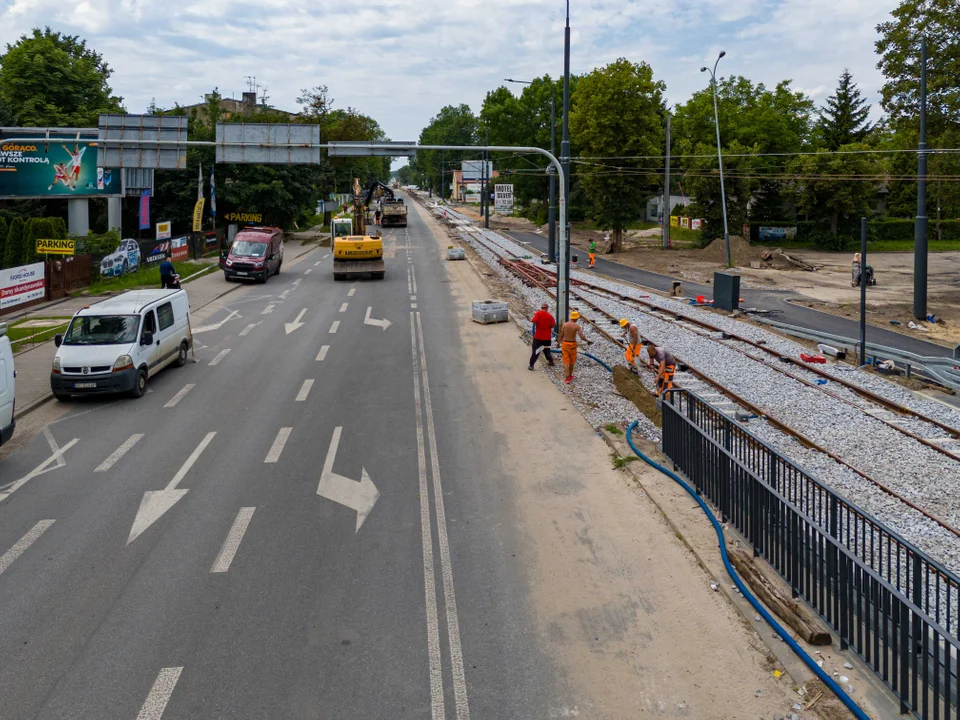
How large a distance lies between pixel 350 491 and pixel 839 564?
21.6 ft

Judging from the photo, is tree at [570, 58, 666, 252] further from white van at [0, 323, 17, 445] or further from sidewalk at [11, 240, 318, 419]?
white van at [0, 323, 17, 445]

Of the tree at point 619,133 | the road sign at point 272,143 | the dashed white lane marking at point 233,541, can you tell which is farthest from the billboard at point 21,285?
the tree at point 619,133

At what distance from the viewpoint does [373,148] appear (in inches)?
826

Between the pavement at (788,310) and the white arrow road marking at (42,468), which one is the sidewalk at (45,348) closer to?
the white arrow road marking at (42,468)

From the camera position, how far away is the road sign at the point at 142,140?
2238 centimetres

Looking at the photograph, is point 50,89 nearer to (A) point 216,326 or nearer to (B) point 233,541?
(A) point 216,326

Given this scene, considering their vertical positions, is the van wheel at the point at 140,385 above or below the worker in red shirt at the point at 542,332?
below

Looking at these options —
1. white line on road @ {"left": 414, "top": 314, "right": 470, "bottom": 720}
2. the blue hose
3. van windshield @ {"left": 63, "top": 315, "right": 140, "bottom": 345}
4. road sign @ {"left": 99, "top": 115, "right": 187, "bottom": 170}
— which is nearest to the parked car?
road sign @ {"left": 99, "top": 115, "right": 187, "bottom": 170}

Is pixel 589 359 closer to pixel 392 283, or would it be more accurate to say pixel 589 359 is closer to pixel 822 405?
pixel 822 405

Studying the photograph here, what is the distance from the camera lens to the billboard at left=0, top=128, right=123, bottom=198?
40.3 metres

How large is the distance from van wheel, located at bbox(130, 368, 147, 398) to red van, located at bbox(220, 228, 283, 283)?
1972 cm

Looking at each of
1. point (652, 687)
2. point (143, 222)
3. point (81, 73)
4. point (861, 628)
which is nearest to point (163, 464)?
point (652, 687)

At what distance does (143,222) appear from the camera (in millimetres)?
43781

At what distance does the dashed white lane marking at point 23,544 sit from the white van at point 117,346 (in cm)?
638
